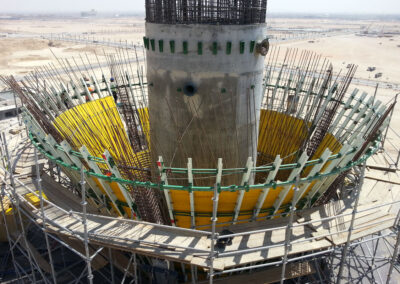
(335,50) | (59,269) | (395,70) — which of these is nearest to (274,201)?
(59,269)

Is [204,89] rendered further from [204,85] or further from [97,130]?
[97,130]

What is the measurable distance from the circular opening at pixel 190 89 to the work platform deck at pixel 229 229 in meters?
4.84

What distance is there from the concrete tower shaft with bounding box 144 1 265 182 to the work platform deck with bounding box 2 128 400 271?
9.93 feet

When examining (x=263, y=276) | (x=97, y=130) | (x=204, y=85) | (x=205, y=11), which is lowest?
(x=263, y=276)

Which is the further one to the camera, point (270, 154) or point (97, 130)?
point (270, 154)

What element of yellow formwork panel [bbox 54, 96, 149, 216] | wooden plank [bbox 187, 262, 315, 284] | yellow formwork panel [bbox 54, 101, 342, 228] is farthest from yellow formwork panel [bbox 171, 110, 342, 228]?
yellow formwork panel [bbox 54, 96, 149, 216]

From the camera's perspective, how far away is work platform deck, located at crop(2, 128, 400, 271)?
11.5 metres

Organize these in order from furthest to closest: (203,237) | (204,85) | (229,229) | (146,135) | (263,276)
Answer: (146,135), (263,276), (229,229), (204,85), (203,237)

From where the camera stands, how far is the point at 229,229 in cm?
1272

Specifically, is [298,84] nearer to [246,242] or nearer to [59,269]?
[246,242]

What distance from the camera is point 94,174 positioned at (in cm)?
1194

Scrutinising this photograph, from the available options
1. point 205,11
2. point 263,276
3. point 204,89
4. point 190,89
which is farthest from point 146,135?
point 263,276

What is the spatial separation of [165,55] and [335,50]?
5018 inches

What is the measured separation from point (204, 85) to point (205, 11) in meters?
2.56
